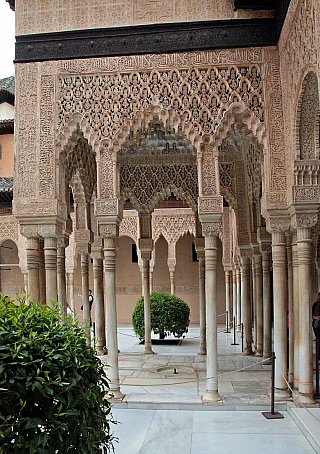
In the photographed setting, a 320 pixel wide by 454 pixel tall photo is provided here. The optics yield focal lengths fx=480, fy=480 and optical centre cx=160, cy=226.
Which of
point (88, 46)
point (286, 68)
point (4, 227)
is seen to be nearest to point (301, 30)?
point (286, 68)

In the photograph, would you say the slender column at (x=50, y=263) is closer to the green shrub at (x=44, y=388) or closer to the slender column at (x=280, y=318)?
the slender column at (x=280, y=318)

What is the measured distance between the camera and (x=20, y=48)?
688 centimetres

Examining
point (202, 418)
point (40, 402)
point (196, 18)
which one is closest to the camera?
point (40, 402)

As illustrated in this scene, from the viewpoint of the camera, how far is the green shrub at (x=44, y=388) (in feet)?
8.77

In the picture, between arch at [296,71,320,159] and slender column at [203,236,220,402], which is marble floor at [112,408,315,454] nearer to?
slender column at [203,236,220,402]

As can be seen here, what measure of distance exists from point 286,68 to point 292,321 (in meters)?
3.43

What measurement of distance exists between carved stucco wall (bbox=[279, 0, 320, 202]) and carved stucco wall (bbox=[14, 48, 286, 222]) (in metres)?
0.21

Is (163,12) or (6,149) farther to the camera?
(6,149)

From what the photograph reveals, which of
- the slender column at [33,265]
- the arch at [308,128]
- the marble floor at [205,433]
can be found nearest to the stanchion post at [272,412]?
the marble floor at [205,433]

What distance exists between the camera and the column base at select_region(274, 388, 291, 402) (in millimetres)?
6311

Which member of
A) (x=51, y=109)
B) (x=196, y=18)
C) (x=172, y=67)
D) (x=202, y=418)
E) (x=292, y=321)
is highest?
(x=196, y=18)

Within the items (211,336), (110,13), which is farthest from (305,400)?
(110,13)

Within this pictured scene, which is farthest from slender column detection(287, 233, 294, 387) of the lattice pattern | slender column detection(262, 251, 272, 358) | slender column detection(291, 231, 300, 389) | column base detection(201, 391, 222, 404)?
the lattice pattern

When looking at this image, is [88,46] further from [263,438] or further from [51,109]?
[263,438]
